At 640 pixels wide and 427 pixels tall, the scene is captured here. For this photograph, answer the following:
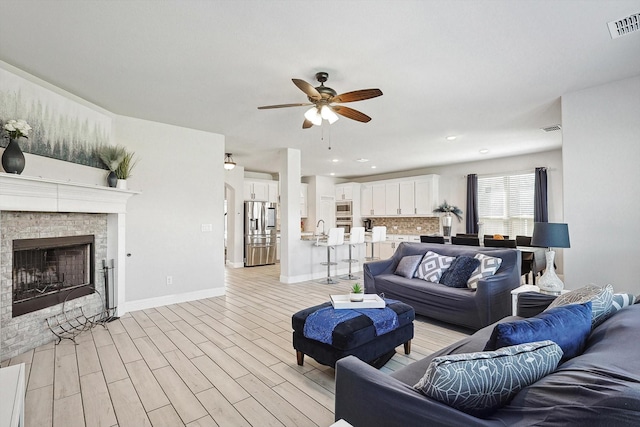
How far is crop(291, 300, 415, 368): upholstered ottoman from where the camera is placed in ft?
7.61

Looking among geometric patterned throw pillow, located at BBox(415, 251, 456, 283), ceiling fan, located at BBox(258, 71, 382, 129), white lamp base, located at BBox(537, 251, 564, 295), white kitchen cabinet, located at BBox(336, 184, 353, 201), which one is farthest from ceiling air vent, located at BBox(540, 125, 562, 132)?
white kitchen cabinet, located at BBox(336, 184, 353, 201)

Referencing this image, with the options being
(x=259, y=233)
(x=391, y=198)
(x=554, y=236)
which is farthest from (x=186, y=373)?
(x=391, y=198)

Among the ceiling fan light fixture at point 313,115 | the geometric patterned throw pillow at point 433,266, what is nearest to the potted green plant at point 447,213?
the geometric patterned throw pillow at point 433,266

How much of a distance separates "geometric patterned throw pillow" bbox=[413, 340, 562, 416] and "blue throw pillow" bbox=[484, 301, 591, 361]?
0.38 ft

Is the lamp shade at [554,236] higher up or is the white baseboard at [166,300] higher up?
the lamp shade at [554,236]

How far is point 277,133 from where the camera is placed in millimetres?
5156

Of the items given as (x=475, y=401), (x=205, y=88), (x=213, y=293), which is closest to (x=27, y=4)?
(x=205, y=88)

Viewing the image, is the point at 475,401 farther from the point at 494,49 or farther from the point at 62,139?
the point at 62,139

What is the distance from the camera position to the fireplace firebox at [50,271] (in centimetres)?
312

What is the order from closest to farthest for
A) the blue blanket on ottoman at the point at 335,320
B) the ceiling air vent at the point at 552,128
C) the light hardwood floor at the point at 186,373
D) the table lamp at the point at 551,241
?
the light hardwood floor at the point at 186,373, the blue blanket on ottoman at the point at 335,320, the table lamp at the point at 551,241, the ceiling air vent at the point at 552,128

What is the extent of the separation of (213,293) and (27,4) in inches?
160

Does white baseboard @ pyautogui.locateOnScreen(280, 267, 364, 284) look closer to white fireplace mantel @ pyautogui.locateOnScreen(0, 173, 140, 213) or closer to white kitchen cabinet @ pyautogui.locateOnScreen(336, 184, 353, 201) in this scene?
white fireplace mantel @ pyautogui.locateOnScreen(0, 173, 140, 213)

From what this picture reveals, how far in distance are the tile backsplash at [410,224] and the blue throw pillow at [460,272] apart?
476 cm

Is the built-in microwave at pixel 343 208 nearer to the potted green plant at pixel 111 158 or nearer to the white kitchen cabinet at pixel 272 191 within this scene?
the white kitchen cabinet at pixel 272 191
